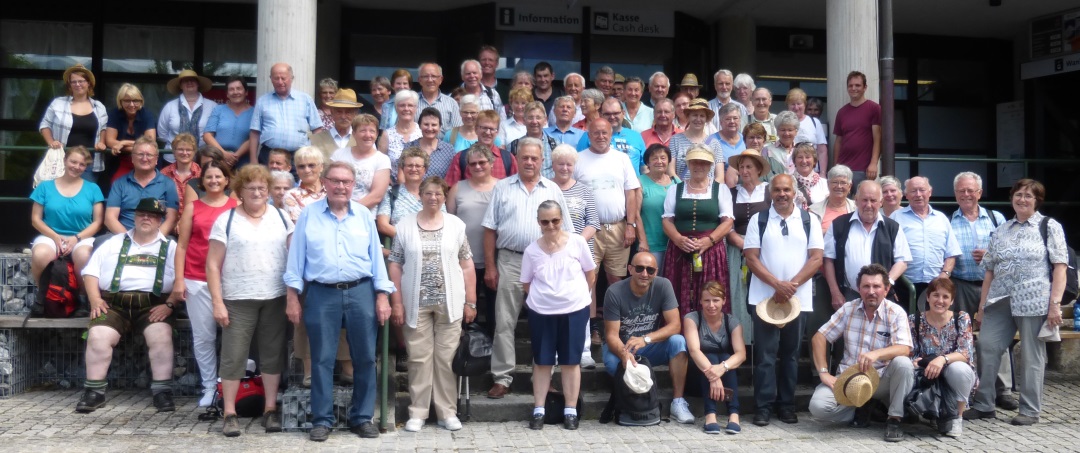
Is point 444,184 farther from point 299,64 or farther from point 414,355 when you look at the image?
point 299,64

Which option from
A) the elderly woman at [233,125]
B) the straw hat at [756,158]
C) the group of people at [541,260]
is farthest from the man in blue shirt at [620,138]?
the elderly woman at [233,125]

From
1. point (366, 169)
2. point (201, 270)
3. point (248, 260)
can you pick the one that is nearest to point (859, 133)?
point (366, 169)

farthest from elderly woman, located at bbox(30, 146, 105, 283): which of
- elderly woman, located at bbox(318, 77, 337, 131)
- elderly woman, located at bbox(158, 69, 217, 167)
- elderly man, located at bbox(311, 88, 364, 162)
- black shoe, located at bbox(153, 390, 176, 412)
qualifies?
elderly woman, located at bbox(318, 77, 337, 131)

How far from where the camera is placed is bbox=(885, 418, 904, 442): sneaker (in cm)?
720

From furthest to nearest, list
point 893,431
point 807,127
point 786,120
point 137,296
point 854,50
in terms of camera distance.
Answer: point 854,50
point 807,127
point 786,120
point 137,296
point 893,431

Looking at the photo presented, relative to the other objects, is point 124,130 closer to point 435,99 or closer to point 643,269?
point 435,99

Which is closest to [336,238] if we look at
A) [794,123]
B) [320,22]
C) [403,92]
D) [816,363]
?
[403,92]

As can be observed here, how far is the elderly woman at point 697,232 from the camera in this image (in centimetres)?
809

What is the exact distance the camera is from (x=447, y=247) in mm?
7359

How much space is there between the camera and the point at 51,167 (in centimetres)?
880

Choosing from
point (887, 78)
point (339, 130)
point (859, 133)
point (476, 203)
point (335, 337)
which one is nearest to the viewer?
point (335, 337)

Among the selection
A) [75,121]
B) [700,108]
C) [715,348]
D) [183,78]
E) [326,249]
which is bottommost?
[715,348]

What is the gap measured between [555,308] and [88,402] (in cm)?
335

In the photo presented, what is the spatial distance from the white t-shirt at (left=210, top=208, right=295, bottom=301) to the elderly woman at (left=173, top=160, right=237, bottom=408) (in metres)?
0.49
